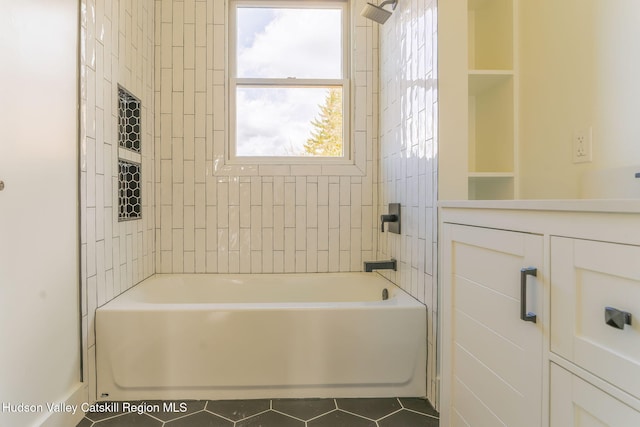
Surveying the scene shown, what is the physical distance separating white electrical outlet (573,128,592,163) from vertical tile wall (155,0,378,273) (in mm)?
1209

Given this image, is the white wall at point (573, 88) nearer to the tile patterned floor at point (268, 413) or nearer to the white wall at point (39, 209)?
the tile patterned floor at point (268, 413)

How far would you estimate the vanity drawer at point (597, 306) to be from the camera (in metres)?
0.53

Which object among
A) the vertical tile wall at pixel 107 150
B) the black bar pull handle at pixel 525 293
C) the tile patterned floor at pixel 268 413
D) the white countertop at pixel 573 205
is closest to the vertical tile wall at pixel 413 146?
the tile patterned floor at pixel 268 413

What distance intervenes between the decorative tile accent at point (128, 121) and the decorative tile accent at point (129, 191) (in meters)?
0.12

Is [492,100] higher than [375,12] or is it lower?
lower

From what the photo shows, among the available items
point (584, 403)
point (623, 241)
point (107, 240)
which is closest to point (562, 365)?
point (584, 403)

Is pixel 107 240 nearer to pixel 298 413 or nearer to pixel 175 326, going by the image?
pixel 175 326

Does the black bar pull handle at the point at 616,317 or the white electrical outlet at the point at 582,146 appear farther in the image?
the white electrical outlet at the point at 582,146

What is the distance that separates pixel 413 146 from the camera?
66.9 inches

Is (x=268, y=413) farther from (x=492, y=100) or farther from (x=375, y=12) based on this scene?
(x=375, y=12)

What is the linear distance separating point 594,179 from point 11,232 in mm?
1994

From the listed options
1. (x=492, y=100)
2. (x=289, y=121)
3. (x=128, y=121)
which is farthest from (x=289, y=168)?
(x=492, y=100)

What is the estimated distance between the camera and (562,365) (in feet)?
2.20

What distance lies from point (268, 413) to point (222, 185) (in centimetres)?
141
